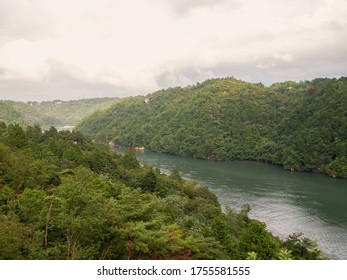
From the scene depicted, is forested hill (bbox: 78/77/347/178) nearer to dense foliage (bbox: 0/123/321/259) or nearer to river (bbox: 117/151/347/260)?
river (bbox: 117/151/347/260)

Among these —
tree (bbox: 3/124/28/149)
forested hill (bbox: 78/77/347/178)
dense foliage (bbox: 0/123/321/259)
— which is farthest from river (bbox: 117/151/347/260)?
tree (bbox: 3/124/28/149)

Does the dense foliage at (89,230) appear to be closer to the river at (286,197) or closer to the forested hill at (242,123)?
the river at (286,197)

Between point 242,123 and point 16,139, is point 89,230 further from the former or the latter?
point 242,123

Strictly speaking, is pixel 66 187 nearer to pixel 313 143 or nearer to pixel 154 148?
pixel 313 143

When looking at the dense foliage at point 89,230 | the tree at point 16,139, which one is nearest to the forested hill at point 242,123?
the tree at point 16,139

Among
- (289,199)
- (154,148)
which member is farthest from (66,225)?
(154,148)

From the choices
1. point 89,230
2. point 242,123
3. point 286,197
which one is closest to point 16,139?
point 89,230
